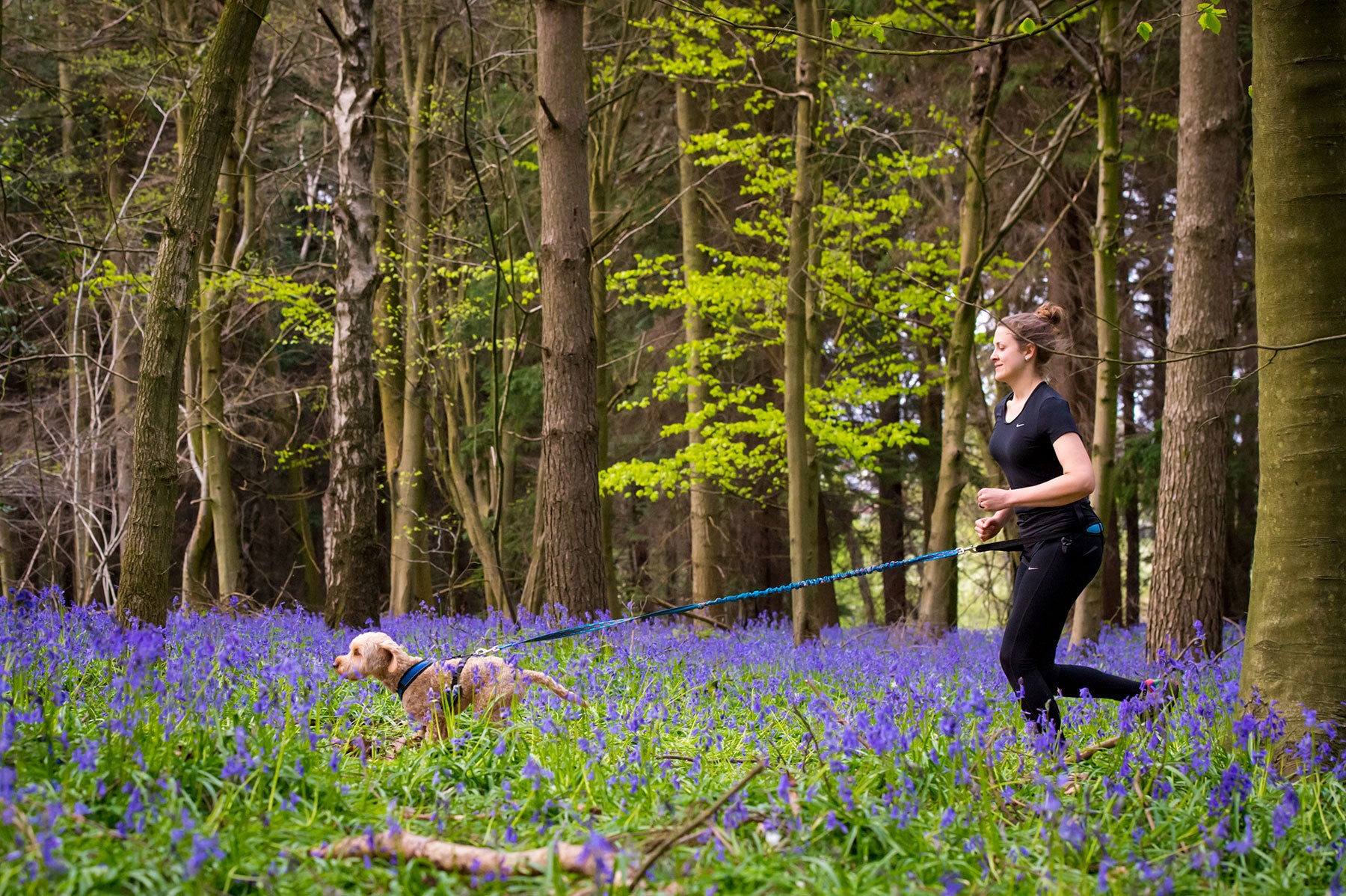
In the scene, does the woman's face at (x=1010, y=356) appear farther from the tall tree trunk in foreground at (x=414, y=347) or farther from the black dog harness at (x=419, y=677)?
the tall tree trunk in foreground at (x=414, y=347)

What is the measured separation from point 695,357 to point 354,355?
578 cm

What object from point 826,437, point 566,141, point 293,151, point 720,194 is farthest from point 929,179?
point 293,151

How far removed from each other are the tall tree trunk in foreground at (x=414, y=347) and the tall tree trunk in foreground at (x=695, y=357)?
13.0 feet

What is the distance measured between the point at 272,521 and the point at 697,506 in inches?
572

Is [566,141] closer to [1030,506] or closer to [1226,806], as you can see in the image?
[1030,506]

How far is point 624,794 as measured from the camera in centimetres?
336

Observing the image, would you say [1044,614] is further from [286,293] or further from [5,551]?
[5,551]

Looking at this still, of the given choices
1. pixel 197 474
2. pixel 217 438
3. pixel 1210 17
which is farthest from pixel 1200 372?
pixel 197 474

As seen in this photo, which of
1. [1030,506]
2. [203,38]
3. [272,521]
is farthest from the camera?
[272,521]

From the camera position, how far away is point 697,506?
13.7 meters

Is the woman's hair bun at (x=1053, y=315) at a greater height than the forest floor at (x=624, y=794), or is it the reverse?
the woman's hair bun at (x=1053, y=315)

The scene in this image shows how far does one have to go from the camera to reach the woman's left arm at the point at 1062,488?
13.8 ft

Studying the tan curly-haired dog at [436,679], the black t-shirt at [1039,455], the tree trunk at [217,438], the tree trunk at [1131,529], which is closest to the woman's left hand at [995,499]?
the black t-shirt at [1039,455]

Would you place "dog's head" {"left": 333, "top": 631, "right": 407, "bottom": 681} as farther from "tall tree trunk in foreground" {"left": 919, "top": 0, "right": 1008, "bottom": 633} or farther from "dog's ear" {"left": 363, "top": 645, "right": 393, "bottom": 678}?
"tall tree trunk in foreground" {"left": 919, "top": 0, "right": 1008, "bottom": 633}
